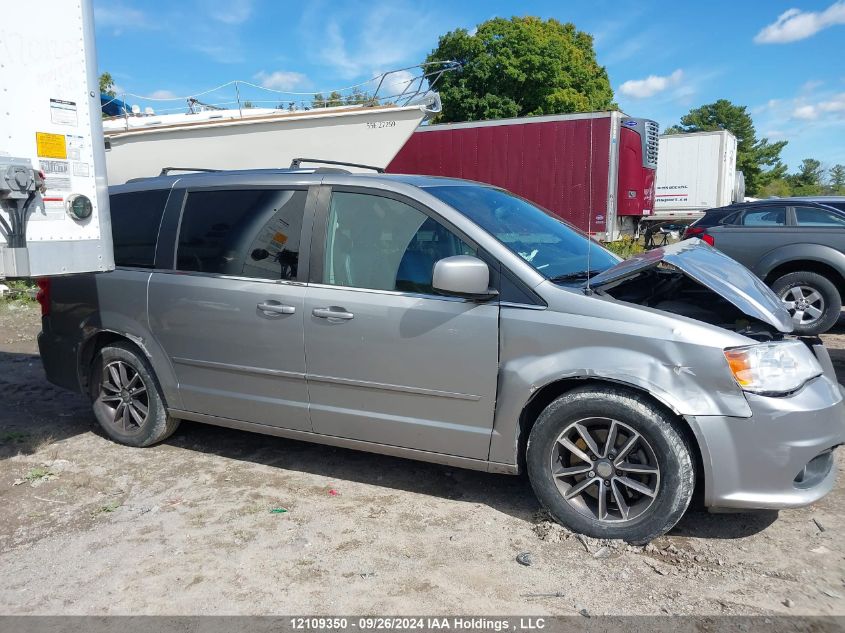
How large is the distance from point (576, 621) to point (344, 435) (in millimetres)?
1647

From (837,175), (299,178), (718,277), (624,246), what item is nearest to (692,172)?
(624,246)

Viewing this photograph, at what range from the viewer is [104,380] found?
469 cm

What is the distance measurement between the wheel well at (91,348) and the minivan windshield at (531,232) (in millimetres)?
2461

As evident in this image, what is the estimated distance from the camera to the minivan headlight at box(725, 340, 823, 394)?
9.61 ft

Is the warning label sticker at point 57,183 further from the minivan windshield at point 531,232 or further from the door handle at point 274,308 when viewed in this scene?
the minivan windshield at point 531,232

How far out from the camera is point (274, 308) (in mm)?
3850

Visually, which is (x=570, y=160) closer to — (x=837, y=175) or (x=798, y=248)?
(x=798, y=248)

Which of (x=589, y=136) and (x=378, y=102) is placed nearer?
(x=378, y=102)

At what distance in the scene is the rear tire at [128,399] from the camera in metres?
4.49

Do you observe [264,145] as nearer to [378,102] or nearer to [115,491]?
[378,102]

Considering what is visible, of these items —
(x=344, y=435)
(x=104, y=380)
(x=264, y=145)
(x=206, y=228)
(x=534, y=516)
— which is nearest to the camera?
(x=534, y=516)

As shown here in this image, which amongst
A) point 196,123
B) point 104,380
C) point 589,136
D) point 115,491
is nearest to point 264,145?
point 196,123

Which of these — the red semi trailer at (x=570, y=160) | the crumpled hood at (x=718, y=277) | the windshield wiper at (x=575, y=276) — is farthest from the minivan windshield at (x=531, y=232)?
the red semi trailer at (x=570, y=160)

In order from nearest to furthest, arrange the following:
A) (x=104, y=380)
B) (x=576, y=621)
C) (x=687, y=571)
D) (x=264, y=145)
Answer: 1. (x=576, y=621)
2. (x=687, y=571)
3. (x=104, y=380)
4. (x=264, y=145)
